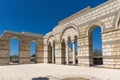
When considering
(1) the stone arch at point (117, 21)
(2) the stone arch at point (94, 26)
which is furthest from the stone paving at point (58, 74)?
(2) the stone arch at point (94, 26)

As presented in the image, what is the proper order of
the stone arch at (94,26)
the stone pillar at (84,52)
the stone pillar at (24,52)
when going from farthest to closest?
the stone pillar at (24,52)
the stone pillar at (84,52)
the stone arch at (94,26)

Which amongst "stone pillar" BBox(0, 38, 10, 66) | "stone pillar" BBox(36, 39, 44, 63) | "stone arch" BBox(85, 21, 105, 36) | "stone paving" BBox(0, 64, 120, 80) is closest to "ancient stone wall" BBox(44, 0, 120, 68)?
"stone arch" BBox(85, 21, 105, 36)

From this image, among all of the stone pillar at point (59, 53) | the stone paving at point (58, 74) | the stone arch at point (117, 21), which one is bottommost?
the stone paving at point (58, 74)

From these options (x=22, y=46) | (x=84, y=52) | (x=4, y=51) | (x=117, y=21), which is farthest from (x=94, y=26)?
(x=4, y=51)

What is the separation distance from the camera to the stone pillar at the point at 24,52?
20.0 m

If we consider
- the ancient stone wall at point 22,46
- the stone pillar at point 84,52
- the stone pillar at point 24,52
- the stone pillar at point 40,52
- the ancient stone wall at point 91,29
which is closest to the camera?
the ancient stone wall at point 91,29

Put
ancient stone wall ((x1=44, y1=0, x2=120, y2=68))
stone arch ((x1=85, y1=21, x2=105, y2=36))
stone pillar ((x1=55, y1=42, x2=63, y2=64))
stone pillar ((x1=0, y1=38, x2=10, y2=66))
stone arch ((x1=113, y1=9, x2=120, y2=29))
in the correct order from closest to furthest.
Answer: stone arch ((x1=113, y1=9, x2=120, y2=29)) < ancient stone wall ((x1=44, y1=0, x2=120, y2=68)) < stone arch ((x1=85, y1=21, x2=105, y2=36)) < stone pillar ((x1=55, y1=42, x2=63, y2=64)) < stone pillar ((x1=0, y1=38, x2=10, y2=66))

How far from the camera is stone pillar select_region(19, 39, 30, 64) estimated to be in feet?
65.7

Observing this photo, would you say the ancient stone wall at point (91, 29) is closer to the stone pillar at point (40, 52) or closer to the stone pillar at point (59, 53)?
the stone pillar at point (59, 53)

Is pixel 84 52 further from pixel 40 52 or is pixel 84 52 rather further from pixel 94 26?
pixel 40 52

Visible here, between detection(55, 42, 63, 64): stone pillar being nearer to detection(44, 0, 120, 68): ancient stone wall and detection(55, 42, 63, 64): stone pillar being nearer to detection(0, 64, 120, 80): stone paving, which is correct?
detection(44, 0, 120, 68): ancient stone wall

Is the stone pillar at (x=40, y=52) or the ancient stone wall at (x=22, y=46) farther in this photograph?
the stone pillar at (x=40, y=52)

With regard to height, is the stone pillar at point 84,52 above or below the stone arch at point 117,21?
below

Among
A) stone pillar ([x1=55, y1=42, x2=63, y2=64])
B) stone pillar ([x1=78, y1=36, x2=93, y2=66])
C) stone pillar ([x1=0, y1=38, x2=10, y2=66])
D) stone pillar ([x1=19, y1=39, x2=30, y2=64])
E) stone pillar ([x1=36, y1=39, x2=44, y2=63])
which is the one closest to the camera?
stone pillar ([x1=78, y1=36, x2=93, y2=66])
